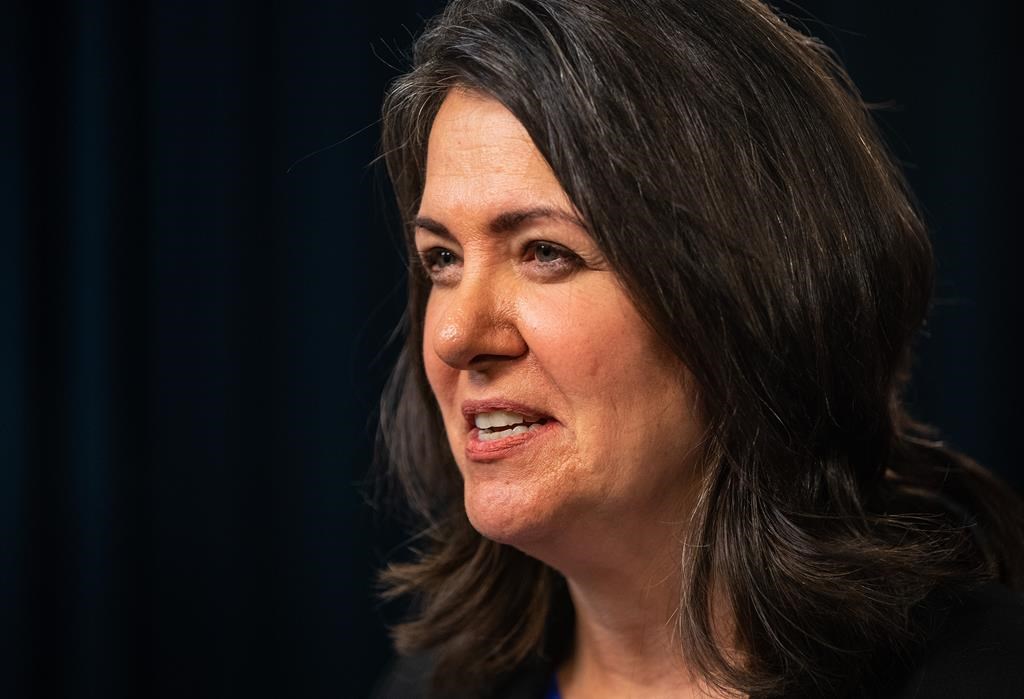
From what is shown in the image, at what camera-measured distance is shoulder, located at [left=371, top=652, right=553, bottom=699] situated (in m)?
1.51

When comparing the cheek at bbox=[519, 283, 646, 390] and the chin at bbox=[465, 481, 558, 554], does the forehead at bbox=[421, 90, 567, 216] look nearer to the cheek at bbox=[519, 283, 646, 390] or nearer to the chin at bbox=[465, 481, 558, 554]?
the cheek at bbox=[519, 283, 646, 390]

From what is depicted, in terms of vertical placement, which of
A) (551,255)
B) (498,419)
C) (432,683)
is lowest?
(432,683)

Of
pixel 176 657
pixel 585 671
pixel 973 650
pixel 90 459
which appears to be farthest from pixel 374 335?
pixel 973 650

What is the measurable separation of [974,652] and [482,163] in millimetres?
707

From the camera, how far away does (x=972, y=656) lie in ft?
3.96

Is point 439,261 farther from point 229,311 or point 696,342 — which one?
point 229,311

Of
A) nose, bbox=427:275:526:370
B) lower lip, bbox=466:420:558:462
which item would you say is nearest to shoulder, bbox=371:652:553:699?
lower lip, bbox=466:420:558:462

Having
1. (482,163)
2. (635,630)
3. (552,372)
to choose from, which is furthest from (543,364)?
(635,630)

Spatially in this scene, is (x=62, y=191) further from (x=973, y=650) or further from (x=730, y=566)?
(x=973, y=650)

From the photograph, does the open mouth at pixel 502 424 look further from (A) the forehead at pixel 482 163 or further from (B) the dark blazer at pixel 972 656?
(B) the dark blazer at pixel 972 656

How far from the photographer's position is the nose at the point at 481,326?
1.23m

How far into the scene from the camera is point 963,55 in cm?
231

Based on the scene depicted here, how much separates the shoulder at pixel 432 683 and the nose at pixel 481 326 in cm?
47

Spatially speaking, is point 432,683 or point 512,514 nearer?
point 512,514
